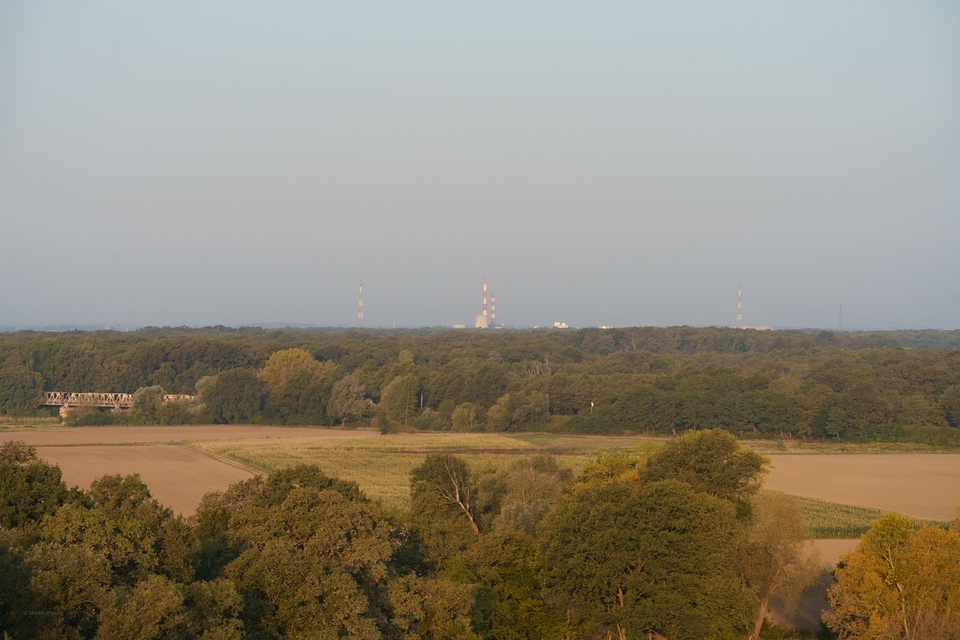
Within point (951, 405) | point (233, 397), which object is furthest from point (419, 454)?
point (951, 405)

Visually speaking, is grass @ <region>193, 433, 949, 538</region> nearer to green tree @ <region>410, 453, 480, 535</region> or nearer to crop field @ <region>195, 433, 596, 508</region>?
crop field @ <region>195, 433, 596, 508</region>

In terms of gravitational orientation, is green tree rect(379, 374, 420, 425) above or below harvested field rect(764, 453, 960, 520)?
above

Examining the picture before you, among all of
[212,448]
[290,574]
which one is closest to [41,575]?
[290,574]

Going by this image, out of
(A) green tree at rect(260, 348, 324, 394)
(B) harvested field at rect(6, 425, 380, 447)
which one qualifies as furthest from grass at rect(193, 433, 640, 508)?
(A) green tree at rect(260, 348, 324, 394)

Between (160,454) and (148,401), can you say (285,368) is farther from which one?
(160,454)

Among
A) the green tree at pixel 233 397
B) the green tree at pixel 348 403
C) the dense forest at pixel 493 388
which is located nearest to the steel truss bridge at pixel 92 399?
the dense forest at pixel 493 388

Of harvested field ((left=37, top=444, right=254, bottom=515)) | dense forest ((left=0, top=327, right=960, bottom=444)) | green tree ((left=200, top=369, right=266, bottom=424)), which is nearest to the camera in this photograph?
harvested field ((left=37, top=444, right=254, bottom=515))
